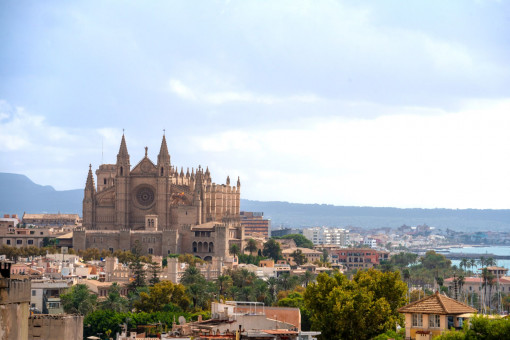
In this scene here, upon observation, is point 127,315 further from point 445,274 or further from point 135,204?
point 445,274

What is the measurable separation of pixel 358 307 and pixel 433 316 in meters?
15.6

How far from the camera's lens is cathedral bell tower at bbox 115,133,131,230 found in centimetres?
15650

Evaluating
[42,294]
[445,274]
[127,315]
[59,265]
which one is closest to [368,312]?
[127,315]

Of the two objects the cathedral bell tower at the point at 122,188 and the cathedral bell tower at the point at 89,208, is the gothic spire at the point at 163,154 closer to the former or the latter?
the cathedral bell tower at the point at 122,188

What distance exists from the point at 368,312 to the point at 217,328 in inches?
513

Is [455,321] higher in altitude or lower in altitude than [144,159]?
lower

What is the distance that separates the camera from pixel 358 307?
56.1 meters

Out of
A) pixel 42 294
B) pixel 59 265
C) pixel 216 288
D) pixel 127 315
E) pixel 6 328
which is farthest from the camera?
pixel 59 265

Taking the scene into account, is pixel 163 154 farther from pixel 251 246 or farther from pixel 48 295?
pixel 48 295

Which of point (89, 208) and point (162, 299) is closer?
point (162, 299)

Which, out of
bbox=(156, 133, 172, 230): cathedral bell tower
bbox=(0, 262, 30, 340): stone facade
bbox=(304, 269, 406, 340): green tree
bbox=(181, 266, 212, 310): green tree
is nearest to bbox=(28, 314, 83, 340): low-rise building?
bbox=(0, 262, 30, 340): stone facade

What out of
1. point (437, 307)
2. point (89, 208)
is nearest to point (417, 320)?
point (437, 307)

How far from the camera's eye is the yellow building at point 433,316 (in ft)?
132

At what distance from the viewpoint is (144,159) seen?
160875 mm
